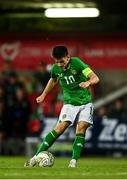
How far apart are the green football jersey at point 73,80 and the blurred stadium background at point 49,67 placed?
9342 millimetres

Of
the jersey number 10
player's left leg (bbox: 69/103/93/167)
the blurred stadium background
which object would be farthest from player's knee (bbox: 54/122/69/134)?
the blurred stadium background

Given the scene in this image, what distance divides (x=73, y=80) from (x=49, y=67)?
10.9 metres

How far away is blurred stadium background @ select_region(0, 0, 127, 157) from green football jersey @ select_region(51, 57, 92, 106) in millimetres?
9342

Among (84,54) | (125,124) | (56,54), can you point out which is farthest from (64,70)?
(84,54)

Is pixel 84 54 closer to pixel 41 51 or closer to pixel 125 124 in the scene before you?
pixel 41 51

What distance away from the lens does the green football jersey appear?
14.5 metres

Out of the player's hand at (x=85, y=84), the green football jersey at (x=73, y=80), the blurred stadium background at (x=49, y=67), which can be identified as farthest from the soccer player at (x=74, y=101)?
the blurred stadium background at (x=49, y=67)

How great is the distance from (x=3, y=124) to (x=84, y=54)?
3264 mm

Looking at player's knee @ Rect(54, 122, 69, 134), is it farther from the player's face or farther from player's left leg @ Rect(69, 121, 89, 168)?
the player's face

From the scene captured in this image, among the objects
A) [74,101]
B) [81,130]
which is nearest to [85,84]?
[74,101]

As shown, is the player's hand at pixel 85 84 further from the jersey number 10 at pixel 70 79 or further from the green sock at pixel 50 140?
the green sock at pixel 50 140

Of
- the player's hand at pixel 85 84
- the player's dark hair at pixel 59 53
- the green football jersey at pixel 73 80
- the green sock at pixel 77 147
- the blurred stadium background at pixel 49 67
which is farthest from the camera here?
the blurred stadium background at pixel 49 67

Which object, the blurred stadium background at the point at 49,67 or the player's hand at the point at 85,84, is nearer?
the player's hand at the point at 85,84

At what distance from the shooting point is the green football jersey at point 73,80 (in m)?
14.5
